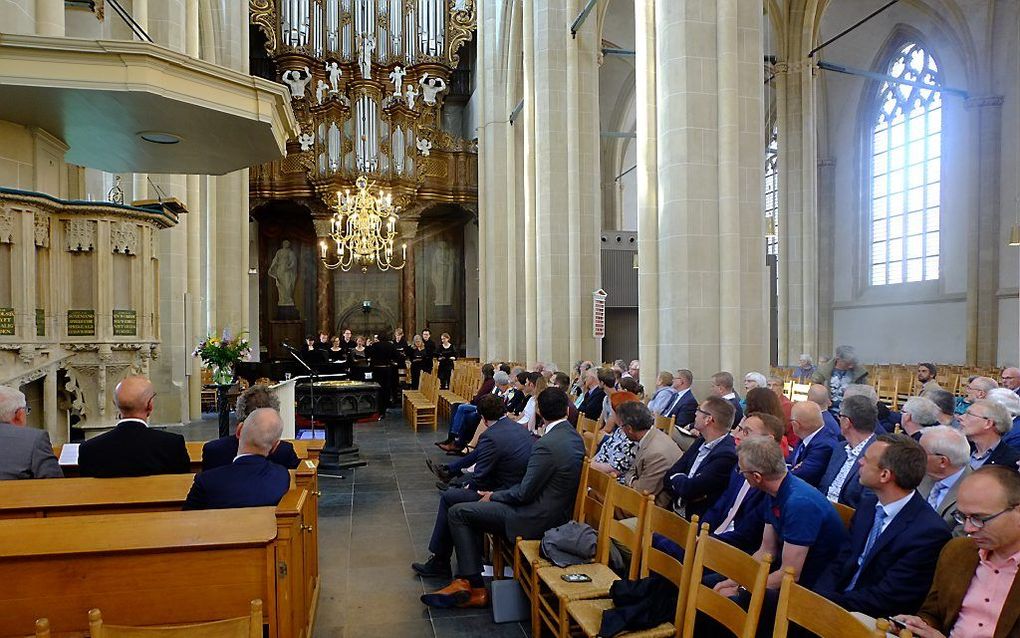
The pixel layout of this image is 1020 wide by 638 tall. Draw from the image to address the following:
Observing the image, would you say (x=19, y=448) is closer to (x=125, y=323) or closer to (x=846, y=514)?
(x=125, y=323)

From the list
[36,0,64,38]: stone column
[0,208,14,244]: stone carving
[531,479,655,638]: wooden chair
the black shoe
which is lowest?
the black shoe

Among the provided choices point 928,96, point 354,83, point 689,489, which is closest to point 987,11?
point 928,96

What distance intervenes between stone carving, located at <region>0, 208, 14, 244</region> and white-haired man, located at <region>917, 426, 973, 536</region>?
695 centimetres

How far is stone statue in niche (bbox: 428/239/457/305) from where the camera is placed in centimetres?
2422

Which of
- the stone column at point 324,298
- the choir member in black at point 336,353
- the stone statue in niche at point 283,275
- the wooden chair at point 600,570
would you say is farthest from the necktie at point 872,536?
the stone statue in niche at point 283,275

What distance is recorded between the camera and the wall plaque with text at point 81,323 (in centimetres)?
724

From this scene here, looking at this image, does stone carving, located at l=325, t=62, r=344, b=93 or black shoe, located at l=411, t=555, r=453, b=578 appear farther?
stone carving, located at l=325, t=62, r=344, b=93

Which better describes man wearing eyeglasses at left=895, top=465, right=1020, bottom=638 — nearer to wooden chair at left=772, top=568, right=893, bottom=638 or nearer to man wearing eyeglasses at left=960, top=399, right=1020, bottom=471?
wooden chair at left=772, top=568, right=893, bottom=638

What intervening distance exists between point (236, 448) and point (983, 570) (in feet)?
12.8

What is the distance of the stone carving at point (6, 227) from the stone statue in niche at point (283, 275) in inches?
676

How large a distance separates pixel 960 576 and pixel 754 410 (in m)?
2.69

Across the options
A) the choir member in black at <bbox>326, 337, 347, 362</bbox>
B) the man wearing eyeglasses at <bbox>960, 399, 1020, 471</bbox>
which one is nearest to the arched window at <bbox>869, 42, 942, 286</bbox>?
the choir member in black at <bbox>326, 337, 347, 362</bbox>

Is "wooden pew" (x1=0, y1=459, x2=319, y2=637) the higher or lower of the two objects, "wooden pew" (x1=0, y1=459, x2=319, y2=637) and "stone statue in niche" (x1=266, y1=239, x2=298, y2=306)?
the lower

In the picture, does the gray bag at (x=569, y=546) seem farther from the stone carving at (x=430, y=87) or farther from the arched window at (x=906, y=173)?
the stone carving at (x=430, y=87)
